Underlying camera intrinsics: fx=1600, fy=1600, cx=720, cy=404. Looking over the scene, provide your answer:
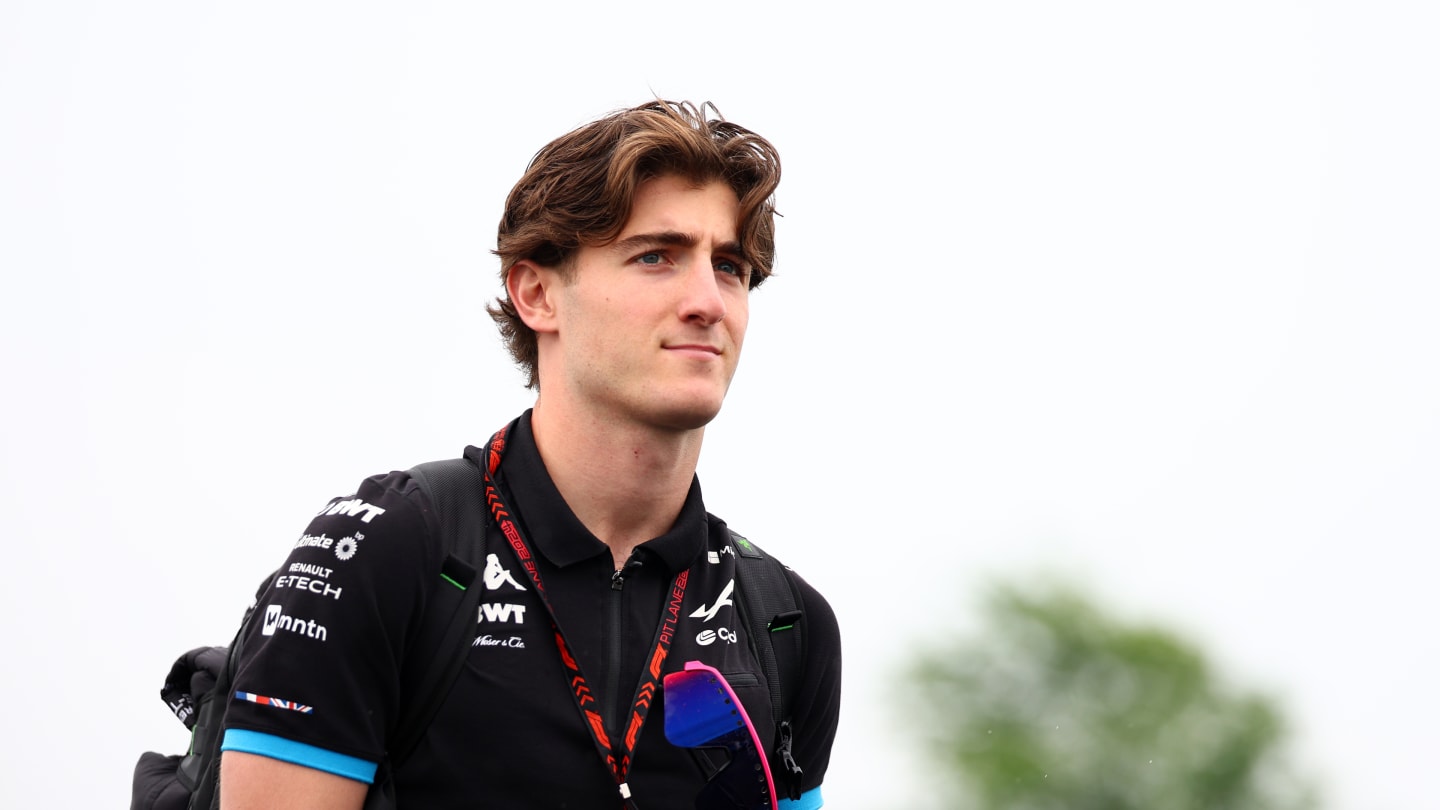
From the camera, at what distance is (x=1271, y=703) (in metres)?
46.2

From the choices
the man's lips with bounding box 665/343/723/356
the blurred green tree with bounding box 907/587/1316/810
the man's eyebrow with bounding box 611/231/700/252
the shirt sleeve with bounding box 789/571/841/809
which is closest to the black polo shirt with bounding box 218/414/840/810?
the shirt sleeve with bounding box 789/571/841/809

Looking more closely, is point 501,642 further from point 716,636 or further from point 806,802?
point 806,802

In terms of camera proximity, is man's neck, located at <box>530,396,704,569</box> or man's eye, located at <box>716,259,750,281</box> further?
man's eye, located at <box>716,259,750,281</box>

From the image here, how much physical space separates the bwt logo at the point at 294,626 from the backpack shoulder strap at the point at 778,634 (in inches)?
54.0

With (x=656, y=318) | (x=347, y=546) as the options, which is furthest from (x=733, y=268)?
(x=347, y=546)

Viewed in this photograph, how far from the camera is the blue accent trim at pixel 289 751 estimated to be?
3.80 metres

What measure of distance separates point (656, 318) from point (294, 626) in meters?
1.33

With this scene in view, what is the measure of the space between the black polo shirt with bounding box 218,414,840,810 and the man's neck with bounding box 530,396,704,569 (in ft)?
0.25

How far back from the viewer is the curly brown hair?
463 cm

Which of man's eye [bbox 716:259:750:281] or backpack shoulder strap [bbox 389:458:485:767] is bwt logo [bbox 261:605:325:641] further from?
man's eye [bbox 716:259:750:281]

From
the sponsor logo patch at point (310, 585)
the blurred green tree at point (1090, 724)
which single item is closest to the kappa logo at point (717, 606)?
the sponsor logo patch at point (310, 585)

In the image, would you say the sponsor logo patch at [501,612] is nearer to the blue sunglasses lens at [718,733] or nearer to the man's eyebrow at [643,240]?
the blue sunglasses lens at [718,733]

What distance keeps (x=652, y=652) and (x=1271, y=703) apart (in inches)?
1788

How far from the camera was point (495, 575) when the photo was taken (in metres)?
4.28
